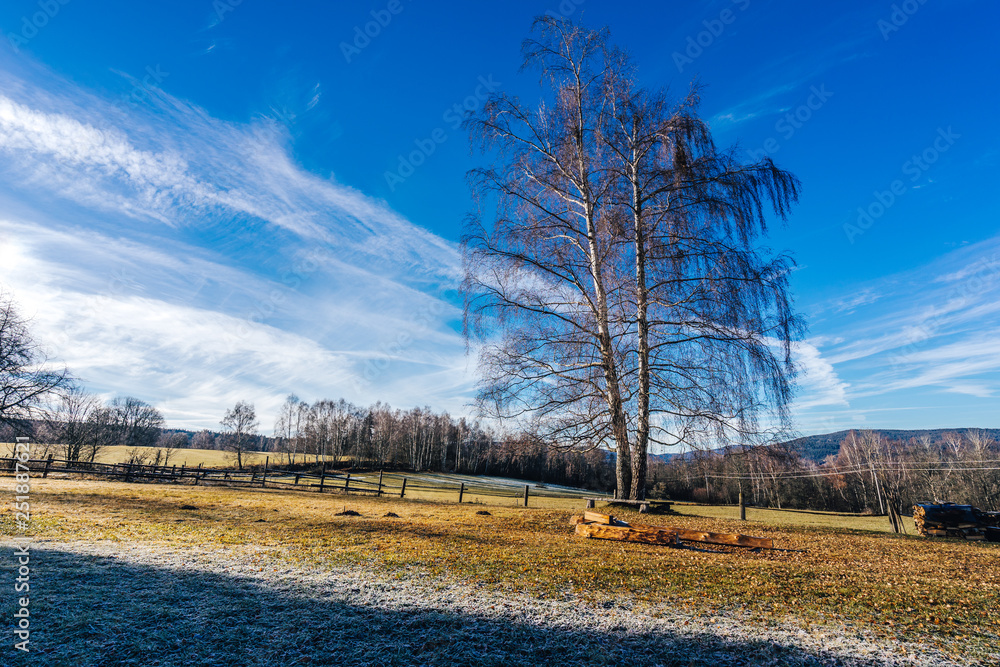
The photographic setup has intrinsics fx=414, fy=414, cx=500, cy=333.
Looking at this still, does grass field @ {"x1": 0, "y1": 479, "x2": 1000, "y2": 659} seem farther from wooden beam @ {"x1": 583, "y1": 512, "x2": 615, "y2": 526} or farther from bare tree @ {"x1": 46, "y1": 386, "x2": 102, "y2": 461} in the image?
bare tree @ {"x1": 46, "y1": 386, "x2": 102, "y2": 461}

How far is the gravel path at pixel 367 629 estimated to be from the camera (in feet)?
11.1

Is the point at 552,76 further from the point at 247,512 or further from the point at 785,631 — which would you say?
the point at 247,512

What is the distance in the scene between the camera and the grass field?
477 centimetres

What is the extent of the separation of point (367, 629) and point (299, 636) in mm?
578

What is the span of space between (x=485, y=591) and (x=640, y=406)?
7.27m

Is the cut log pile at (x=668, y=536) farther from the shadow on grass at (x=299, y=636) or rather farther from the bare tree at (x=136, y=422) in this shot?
the bare tree at (x=136, y=422)

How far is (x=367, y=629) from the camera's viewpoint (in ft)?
12.6

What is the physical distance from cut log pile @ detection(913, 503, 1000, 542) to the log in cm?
981

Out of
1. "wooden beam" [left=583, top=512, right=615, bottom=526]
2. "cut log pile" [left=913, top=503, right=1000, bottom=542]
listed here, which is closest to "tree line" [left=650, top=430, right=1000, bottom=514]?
"cut log pile" [left=913, top=503, right=1000, bottom=542]

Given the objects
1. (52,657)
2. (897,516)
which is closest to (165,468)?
(52,657)

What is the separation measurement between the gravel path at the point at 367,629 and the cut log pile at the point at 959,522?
11.7 meters

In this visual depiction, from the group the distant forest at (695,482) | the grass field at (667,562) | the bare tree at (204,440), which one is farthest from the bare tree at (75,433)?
the bare tree at (204,440)

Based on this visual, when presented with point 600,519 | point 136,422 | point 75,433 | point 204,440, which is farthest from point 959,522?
point 204,440

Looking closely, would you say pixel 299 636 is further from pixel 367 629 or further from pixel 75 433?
pixel 75 433
